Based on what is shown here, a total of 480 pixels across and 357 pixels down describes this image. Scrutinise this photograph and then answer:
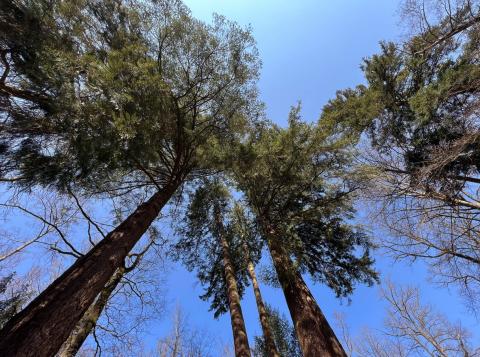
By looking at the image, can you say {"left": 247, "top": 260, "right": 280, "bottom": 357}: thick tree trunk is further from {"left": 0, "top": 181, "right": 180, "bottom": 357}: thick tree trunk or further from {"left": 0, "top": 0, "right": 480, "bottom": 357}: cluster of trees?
{"left": 0, "top": 181, "right": 180, "bottom": 357}: thick tree trunk

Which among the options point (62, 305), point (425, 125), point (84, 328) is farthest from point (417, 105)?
point (84, 328)

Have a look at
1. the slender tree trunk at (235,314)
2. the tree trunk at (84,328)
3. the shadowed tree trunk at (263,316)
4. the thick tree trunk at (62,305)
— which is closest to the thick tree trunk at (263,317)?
the shadowed tree trunk at (263,316)

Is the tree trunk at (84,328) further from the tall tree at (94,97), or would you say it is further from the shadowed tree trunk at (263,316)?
the shadowed tree trunk at (263,316)

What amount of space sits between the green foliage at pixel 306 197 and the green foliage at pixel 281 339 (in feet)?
19.7

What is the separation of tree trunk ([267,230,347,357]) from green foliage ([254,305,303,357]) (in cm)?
664

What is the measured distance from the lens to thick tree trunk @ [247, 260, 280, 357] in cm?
726

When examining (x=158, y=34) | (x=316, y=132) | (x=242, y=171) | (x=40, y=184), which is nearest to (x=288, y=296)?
(x=242, y=171)

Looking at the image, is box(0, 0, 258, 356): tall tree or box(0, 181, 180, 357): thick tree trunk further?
box(0, 0, 258, 356): tall tree

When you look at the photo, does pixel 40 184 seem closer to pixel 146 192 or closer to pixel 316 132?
pixel 146 192

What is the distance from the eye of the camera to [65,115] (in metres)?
4.71

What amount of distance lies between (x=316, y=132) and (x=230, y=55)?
2528mm

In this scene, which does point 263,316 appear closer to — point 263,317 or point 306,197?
point 263,317

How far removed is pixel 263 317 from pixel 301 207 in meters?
3.08

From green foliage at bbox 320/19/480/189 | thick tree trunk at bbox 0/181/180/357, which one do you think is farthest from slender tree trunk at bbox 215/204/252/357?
green foliage at bbox 320/19/480/189
